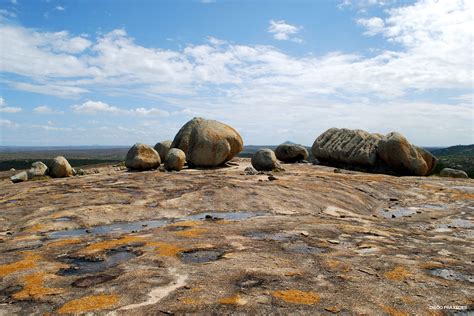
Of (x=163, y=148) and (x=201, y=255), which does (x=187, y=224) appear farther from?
(x=163, y=148)

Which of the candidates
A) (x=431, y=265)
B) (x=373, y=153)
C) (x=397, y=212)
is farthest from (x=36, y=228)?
(x=373, y=153)

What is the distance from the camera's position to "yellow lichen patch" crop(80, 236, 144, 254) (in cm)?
1071

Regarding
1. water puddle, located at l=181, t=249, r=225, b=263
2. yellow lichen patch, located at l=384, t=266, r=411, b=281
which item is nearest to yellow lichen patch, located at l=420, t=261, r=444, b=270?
yellow lichen patch, located at l=384, t=266, r=411, b=281

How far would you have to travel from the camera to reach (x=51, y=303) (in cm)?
714

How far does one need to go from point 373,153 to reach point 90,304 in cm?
3329

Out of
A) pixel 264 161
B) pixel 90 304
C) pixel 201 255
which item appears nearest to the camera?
pixel 90 304

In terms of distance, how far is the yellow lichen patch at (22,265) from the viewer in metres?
9.01

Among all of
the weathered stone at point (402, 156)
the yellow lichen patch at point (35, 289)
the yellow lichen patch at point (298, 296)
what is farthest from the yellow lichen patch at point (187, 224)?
the weathered stone at point (402, 156)

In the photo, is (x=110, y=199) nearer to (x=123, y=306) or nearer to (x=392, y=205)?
(x=123, y=306)

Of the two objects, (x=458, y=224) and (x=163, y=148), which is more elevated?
(x=163, y=148)

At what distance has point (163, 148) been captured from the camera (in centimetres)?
3772

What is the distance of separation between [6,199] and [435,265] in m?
19.3

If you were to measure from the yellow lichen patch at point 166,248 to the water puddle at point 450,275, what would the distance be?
645 centimetres

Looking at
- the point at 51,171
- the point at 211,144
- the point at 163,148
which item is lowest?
the point at 51,171
